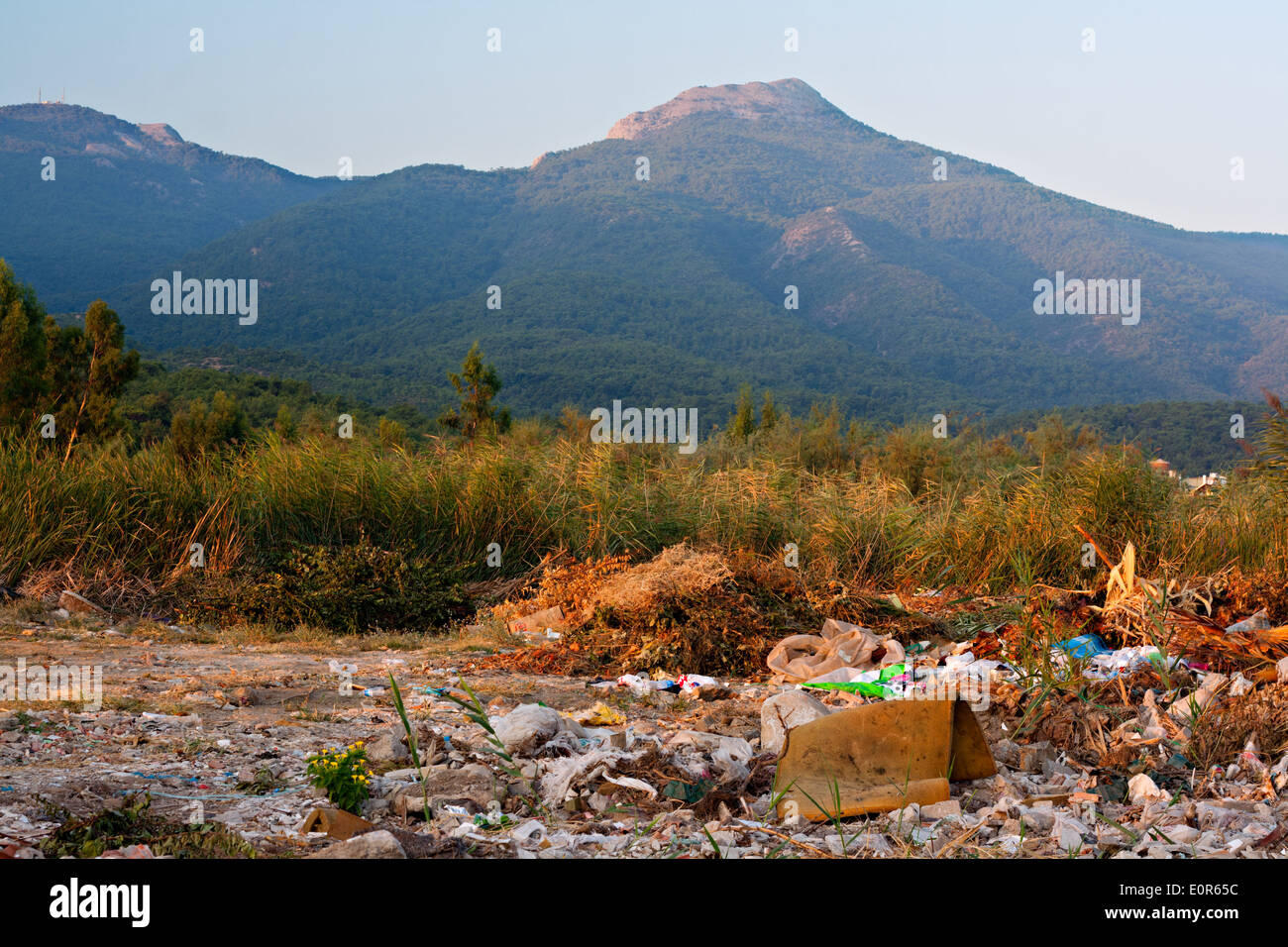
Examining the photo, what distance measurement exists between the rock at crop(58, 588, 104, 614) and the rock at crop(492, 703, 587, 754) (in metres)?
5.00

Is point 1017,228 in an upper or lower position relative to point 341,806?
upper

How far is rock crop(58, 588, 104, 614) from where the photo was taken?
766 cm

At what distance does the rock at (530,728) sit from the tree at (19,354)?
13.9 m

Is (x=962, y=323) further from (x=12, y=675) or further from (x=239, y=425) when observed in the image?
(x=12, y=675)

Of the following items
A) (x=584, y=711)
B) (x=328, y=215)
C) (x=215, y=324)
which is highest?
(x=328, y=215)

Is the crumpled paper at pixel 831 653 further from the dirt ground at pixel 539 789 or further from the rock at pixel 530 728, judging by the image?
the rock at pixel 530 728

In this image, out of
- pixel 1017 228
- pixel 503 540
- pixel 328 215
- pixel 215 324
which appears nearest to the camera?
pixel 503 540

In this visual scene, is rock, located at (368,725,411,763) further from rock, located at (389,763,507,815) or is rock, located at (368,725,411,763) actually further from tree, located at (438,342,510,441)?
tree, located at (438,342,510,441)

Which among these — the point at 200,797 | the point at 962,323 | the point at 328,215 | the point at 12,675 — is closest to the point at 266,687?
the point at 12,675

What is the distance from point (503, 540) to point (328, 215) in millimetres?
117149

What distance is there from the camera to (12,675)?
212 inches

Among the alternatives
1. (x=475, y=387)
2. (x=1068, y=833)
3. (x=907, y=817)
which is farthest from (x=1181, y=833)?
(x=475, y=387)

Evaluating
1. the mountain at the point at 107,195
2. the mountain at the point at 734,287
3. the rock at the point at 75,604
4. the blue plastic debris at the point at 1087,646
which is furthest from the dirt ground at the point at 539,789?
the mountain at the point at 107,195
